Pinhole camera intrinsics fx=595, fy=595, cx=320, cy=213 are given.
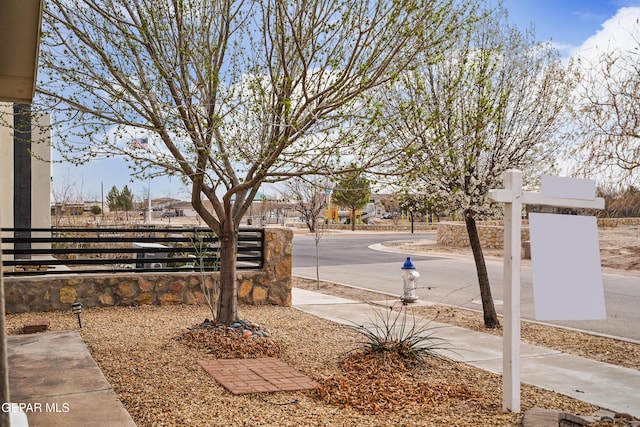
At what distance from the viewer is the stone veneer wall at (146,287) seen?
370 inches

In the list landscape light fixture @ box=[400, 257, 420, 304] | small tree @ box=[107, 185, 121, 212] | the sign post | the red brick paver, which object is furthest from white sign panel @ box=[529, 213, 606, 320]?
small tree @ box=[107, 185, 121, 212]

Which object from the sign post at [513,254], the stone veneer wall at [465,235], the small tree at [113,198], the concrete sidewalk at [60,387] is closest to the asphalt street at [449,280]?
the stone veneer wall at [465,235]

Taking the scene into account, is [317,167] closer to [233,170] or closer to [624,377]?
[233,170]

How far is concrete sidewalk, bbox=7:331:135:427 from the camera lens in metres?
4.04

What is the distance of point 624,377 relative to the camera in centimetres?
658

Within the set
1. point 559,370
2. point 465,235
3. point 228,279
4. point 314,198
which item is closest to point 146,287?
point 228,279

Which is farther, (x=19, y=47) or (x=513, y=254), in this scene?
(x=513, y=254)

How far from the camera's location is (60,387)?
4703 mm

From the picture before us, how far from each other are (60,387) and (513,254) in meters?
3.88

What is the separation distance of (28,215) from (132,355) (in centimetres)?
1048

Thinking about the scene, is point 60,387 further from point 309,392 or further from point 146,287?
point 146,287

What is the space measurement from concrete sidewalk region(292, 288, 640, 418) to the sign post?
1110 millimetres

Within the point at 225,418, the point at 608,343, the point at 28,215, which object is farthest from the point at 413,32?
the point at 28,215

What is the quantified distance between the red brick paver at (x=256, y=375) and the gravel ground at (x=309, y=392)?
0.34 feet
